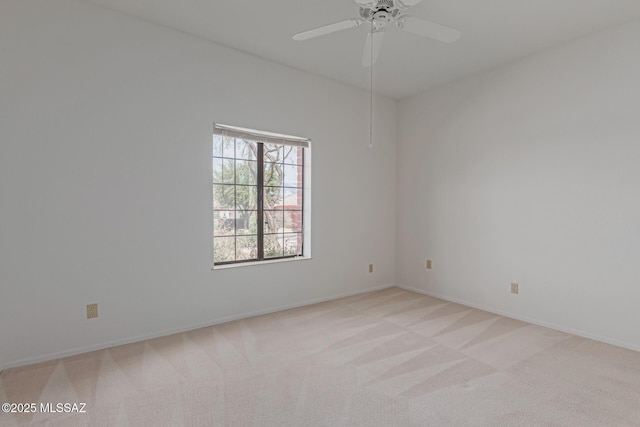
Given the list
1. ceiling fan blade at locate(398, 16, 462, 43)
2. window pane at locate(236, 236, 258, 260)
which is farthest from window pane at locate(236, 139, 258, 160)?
ceiling fan blade at locate(398, 16, 462, 43)

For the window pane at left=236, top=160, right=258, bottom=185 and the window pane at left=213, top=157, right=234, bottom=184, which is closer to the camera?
the window pane at left=213, top=157, right=234, bottom=184

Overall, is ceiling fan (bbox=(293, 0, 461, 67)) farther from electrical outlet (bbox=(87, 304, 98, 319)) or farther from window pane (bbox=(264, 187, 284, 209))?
electrical outlet (bbox=(87, 304, 98, 319))

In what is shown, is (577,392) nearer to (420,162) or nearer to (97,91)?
(420,162)

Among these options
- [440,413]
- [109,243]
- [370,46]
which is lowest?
[440,413]

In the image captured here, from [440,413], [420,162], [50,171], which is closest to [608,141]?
[420,162]

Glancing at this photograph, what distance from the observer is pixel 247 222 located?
139 inches

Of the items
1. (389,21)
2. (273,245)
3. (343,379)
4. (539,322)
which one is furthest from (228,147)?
(539,322)

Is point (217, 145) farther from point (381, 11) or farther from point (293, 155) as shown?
point (381, 11)

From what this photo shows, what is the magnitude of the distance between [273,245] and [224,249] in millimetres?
579

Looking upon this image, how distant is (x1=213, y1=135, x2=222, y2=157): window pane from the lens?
3.27 meters

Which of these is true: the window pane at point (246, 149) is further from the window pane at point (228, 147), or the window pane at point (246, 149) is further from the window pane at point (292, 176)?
the window pane at point (292, 176)

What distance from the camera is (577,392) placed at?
206cm

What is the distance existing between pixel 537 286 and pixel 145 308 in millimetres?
3676

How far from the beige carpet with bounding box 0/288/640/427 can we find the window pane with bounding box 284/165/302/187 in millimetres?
1592
